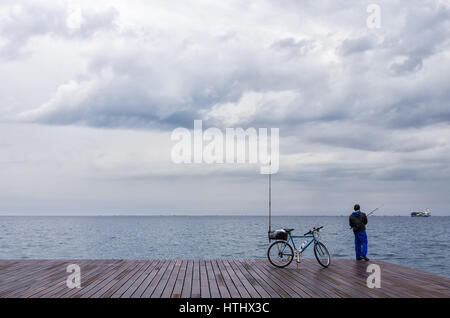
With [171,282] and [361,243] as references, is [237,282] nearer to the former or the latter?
[171,282]

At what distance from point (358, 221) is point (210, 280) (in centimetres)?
570

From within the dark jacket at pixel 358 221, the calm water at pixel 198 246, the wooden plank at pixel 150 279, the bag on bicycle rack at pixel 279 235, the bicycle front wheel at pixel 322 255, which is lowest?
the calm water at pixel 198 246

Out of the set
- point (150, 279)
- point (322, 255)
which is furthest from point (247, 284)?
point (322, 255)

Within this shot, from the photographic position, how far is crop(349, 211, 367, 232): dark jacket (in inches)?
486

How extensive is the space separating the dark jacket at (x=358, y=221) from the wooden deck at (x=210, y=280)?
3.60 feet

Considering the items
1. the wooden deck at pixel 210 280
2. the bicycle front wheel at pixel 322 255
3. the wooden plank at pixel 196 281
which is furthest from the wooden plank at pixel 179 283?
the bicycle front wheel at pixel 322 255

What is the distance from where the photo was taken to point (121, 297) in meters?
7.00

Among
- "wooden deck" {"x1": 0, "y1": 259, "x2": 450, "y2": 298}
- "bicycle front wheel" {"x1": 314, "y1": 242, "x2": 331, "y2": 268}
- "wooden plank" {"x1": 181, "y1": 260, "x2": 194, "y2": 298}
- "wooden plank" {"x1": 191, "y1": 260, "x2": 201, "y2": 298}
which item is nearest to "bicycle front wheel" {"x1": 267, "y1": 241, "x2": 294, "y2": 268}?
"wooden deck" {"x1": 0, "y1": 259, "x2": 450, "y2": 298}

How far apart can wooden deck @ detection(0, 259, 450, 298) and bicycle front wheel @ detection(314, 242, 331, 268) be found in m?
0.23

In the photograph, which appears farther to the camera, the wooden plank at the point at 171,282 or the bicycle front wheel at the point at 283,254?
the bicycle front wheel at the point at 283,254

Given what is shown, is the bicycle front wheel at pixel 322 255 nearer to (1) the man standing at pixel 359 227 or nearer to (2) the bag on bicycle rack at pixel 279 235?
(2) the bag on bicycle rack at pixel 279 235

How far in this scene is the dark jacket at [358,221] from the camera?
12.3 metres
